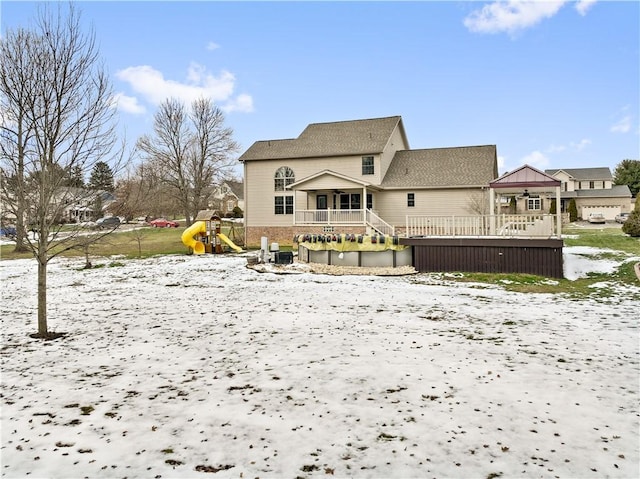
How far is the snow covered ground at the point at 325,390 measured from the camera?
3.54 metres

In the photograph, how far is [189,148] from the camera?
39.6 metres

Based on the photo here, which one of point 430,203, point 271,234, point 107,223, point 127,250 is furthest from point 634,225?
point 127,250

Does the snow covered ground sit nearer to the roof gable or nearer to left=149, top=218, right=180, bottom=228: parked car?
the roof gable

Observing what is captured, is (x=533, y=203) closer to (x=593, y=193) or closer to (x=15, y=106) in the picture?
(x=593, y=193)

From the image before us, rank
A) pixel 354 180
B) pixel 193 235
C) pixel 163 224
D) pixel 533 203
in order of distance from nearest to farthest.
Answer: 1. pixel 354 180
2. pixel 193 235
3. pixel 533 203
4. pixel 163 224

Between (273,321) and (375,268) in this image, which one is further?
(375,268)

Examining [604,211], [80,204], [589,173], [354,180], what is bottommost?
[80,204]

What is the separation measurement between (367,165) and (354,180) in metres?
3.29

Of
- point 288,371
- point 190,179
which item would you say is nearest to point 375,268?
point 288,371

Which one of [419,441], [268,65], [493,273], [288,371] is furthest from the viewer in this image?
[268,65]

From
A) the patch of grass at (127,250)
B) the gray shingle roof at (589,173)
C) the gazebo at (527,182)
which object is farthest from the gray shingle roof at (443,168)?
the gray shingle roof at (589,173)

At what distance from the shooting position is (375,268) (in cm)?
1619

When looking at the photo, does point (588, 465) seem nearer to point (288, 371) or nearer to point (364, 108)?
point (288, 371)

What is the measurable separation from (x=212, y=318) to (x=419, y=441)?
5.88 m
